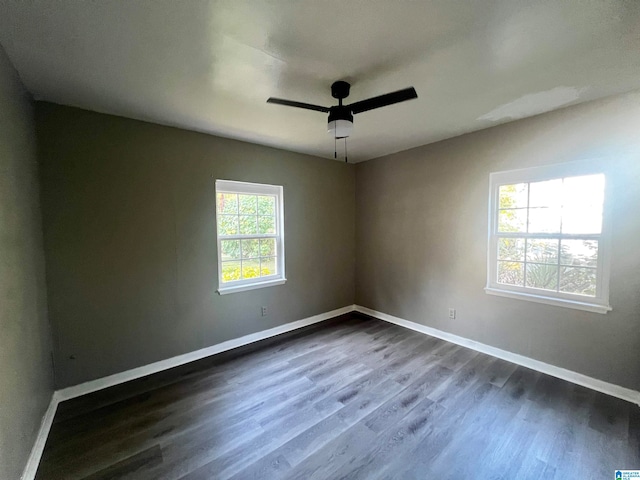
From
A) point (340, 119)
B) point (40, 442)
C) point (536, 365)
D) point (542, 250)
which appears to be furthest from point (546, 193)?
point (40, 442)

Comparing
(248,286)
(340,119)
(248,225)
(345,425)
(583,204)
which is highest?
(340,119)

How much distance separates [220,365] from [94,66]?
9.00 ft

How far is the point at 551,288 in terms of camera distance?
264cm

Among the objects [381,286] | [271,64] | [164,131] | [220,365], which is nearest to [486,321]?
[381,286]

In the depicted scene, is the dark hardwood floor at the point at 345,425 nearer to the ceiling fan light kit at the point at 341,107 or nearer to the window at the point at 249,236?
the window at the point at 249,236

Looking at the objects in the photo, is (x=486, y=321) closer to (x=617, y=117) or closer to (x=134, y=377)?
(x=617, y=117)

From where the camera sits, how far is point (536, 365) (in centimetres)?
267

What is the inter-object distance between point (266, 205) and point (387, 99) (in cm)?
227

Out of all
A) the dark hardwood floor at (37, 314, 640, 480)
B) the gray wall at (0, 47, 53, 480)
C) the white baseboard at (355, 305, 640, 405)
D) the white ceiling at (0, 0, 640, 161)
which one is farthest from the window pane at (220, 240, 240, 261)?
the white baseboard at (355, 305, 640, 405)

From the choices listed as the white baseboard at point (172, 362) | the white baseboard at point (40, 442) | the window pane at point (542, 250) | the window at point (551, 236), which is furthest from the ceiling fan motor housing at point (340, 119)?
the white baseboard at point (40, 442)

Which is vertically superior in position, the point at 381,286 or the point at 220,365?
the point at 381,286

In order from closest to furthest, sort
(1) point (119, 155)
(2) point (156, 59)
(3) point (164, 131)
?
(2) point (156, 59), (1) point (119, 155), (3) point (164, 131)

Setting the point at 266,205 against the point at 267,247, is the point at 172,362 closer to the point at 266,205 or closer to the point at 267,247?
the point at 267,247

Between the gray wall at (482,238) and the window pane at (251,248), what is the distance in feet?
5.91
